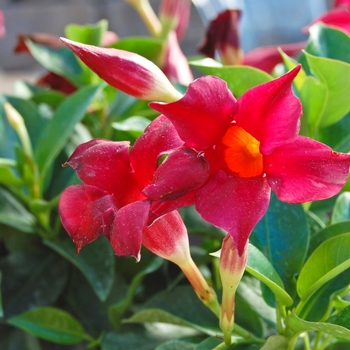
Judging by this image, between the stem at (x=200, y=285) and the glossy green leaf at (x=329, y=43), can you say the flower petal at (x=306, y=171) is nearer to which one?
the stem at (x=200, y=285)

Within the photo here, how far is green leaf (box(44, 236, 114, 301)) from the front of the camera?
1.83 feet

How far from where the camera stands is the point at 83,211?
0.35 m

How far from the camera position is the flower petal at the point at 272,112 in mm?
301

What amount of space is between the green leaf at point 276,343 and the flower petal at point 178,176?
0.15 meters

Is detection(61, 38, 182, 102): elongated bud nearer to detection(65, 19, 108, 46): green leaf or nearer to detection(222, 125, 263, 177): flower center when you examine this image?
detection(222, 125, 263, 177): flower center

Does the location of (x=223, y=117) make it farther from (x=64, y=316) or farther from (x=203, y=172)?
(x=64, y=316)

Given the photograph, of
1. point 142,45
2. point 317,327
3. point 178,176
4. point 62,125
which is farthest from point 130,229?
point 142,45

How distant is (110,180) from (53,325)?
317mm

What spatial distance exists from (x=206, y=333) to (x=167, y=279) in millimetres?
153

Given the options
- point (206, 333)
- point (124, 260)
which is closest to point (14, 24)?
point (124, 260)

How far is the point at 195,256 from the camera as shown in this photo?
64 centimetres

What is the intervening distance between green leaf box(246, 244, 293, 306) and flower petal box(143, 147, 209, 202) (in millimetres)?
95

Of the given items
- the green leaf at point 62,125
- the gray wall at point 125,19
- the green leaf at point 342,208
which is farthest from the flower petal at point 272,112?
the gray wall at point 125,19

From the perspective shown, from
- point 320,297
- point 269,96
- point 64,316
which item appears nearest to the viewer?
point 269,96
